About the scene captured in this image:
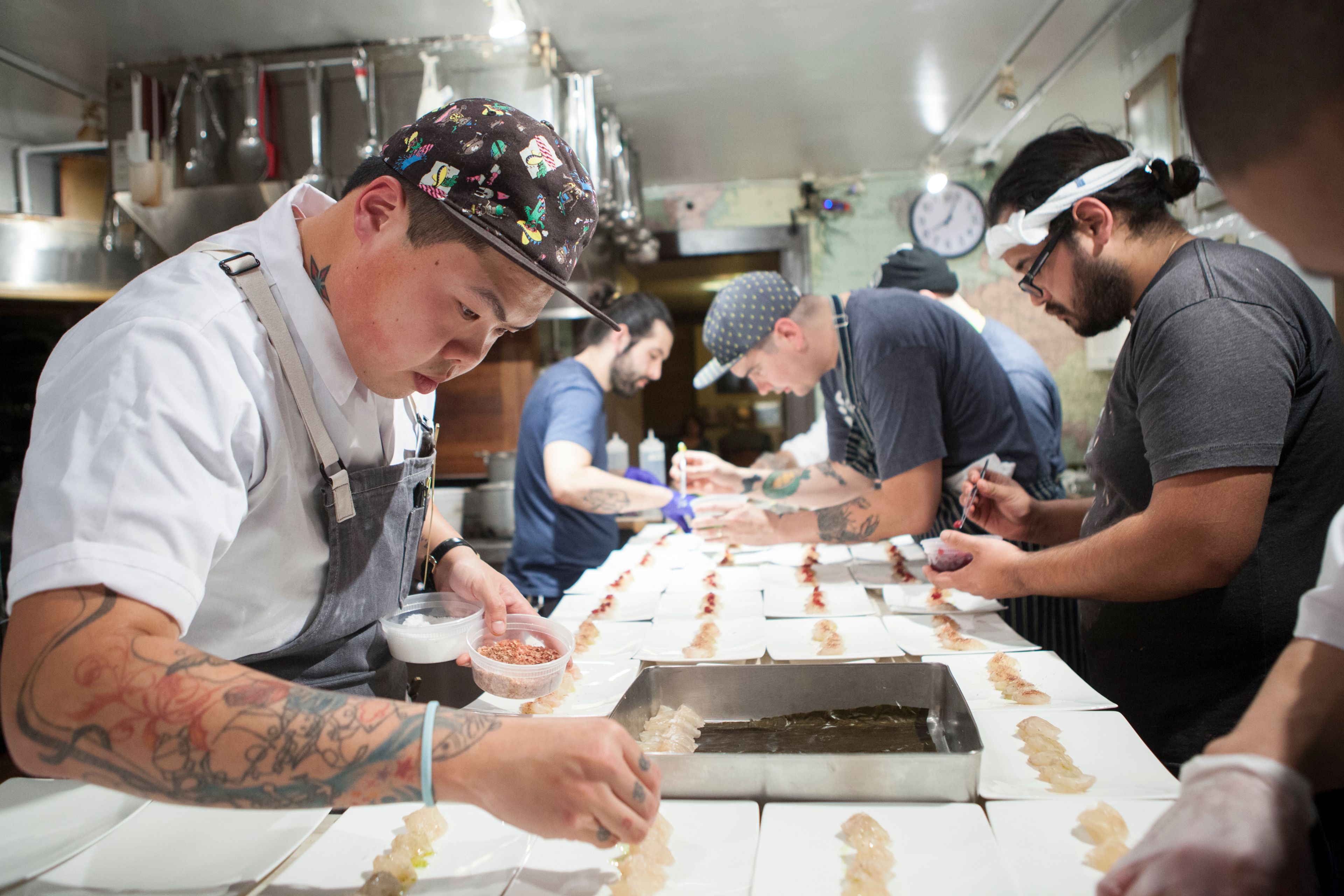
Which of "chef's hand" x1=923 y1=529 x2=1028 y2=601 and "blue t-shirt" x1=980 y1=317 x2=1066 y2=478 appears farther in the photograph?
"blue t-shirt" x1=980 y1=317 x2=1066 y2=478

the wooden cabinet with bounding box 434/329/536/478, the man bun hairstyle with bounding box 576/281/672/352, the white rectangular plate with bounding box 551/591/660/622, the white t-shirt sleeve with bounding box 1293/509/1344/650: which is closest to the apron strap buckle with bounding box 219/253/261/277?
the white rectangular plate with bounding box 551/591/660/622

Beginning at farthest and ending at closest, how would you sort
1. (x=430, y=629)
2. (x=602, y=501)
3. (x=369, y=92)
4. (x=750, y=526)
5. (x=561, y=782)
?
(x=369, y=92) < (x=602, y=501) < (x=750, y=526) < (x=430, y=629) < (x=561, y=782)

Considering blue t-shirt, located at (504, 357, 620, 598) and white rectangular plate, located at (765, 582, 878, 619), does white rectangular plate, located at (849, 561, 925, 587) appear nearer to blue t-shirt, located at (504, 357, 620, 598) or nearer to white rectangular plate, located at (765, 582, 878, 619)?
white rectangular plate, located at (765, 582, 878, 619)

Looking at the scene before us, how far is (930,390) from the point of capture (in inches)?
101

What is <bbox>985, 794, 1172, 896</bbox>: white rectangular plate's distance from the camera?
3.15 ft

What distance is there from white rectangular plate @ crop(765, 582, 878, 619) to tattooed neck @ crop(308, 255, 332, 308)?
1.49 metres

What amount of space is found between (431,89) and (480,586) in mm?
2878

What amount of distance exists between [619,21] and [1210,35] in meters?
3.38

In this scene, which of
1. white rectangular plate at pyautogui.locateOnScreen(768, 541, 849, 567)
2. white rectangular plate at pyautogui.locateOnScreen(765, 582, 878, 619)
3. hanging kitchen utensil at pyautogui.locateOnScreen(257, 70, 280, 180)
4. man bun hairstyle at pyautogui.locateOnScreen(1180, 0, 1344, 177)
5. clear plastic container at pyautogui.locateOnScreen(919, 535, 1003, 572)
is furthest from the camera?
hanging kitchen utensil at pyautogui.locateOnScreen(257, 70, 280, 180)

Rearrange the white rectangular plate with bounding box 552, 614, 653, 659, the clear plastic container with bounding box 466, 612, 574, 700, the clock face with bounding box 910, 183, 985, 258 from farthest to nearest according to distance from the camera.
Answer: the clock face with bounding box 910, 183, 985, 258 → the white rectangular plate with bounding box 552, 614, 653, 659 → the clear plastic container with bounding box 466, 612, 574, 700

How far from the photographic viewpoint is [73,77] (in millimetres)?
3570

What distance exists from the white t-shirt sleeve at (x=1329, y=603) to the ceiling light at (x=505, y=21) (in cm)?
317

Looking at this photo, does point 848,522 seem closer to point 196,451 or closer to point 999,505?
point 999,505

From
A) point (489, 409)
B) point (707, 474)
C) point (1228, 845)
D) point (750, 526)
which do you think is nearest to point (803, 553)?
point (750, 526)
